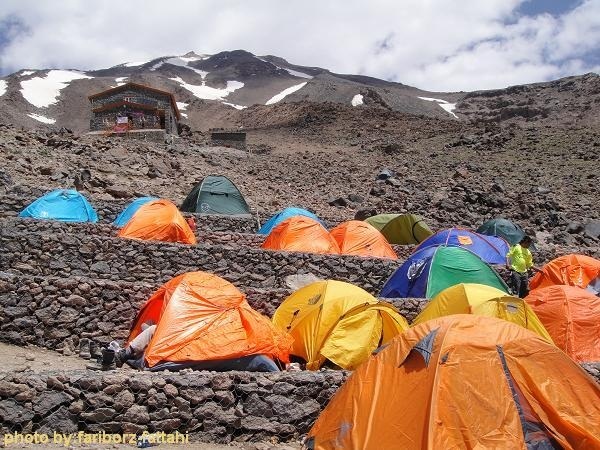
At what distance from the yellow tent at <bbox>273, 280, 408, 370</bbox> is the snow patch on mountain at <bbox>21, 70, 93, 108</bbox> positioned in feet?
248

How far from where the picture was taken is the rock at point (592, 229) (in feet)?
65.4

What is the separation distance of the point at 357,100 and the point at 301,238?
5971cm

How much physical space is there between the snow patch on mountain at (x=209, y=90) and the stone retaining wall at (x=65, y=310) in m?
83.6

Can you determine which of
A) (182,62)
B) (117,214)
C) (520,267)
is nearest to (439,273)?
(520,267)

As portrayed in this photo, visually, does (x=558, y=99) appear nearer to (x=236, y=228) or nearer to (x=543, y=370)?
(x=236, y=228)

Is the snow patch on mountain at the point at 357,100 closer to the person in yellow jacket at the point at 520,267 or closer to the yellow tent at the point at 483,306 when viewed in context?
the person in yellow jacket at the point at 520,267

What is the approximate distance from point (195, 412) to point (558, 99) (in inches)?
2610

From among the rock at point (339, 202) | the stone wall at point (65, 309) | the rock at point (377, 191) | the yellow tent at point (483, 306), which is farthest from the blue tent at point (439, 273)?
the rock at point (377, 191)

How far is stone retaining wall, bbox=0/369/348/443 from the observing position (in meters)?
5.48

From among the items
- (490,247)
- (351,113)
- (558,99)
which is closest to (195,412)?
(490,247)

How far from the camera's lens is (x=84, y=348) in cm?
827

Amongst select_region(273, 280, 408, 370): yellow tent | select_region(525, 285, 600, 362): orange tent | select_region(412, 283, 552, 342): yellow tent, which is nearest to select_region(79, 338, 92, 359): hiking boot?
select_region(273, 280, 408, 370): yellow tent

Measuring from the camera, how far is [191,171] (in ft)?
79.5

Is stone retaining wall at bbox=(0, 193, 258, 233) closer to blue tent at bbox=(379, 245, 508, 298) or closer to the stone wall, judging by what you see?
blue tent at bbox=(379, 245, 508, 298)
